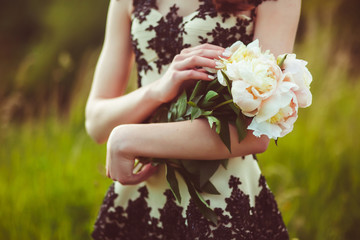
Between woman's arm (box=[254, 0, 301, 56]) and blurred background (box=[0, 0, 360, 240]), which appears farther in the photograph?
blurred background (box=[0, 0, 360, 240])

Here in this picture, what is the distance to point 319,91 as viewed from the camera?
395 cm

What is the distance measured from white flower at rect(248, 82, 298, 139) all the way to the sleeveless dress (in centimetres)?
36

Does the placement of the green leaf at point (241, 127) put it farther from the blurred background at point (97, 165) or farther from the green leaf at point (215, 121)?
the blurred background at point (97, 165)

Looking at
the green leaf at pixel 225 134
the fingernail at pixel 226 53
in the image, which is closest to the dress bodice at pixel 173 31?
the fingernail at pixel 226 53

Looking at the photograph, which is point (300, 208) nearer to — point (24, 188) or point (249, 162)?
point (249, 162)

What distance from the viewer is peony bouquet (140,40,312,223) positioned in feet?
3.53

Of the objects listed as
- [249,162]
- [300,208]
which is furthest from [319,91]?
[249,162]

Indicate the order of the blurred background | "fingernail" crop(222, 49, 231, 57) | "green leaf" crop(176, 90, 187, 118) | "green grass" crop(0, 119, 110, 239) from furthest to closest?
the blurred background
"green grass" crop(0, 119, 110, 239)
"green leaf" crop(176, 90, 187, 118)
"fingernail" crop(222, 49, 231, 57)

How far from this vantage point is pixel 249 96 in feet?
3.51

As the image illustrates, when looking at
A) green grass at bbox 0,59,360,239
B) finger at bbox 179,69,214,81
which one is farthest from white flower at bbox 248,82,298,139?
green grass at bbox 0,59,360,239

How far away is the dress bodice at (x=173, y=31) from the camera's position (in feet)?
4.53

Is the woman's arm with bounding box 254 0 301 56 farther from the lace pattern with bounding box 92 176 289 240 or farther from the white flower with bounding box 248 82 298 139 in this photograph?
the lace pattern with bounding box 92 176 289 240

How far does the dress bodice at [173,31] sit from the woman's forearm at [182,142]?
313mm

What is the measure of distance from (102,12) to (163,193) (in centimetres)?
1050
